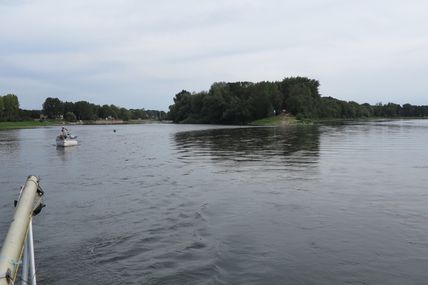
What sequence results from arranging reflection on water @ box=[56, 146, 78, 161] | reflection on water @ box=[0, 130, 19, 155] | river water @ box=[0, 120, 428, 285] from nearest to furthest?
river water @ box=[0, 120, 428, 285] → reflection on water @ box=[56, 146, 78, 161] → reflection on water @ box=[0, 130, 19, 155]

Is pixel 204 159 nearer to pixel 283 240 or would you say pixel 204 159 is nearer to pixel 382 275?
pixel 283 240

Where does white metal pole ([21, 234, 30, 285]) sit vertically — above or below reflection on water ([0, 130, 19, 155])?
above

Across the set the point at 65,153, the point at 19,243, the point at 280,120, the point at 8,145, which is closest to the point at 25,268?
the point at 19,243

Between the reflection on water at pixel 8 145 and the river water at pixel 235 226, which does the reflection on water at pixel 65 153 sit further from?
the river water at pixel 235 226

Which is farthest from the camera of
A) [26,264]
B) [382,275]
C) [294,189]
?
[294,189]

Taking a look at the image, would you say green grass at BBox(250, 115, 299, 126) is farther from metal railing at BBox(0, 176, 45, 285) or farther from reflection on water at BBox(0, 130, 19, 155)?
metal railing at BBox(0, 176, 45, 285)

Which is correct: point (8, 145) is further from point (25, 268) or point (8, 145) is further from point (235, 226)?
point (25, 268)

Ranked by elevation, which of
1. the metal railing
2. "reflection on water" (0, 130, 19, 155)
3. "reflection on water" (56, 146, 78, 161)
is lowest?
"reflection on water" (56, 146, 78, 161)

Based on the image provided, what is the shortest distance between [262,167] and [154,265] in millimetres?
20233

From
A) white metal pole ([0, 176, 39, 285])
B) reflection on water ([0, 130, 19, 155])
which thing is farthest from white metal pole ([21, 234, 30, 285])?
reflection on water ([0, 130, 19, 155])

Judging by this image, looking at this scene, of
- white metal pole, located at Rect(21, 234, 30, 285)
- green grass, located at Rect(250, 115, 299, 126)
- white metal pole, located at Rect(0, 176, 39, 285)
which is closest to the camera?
white metal pole, located at Rect(0, 176, 39, 285)

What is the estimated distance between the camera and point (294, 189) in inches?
860

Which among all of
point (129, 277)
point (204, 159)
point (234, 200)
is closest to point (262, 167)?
point (204, 159)

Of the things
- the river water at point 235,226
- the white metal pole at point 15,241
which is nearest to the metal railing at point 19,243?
the white metal pole at point 15,241
